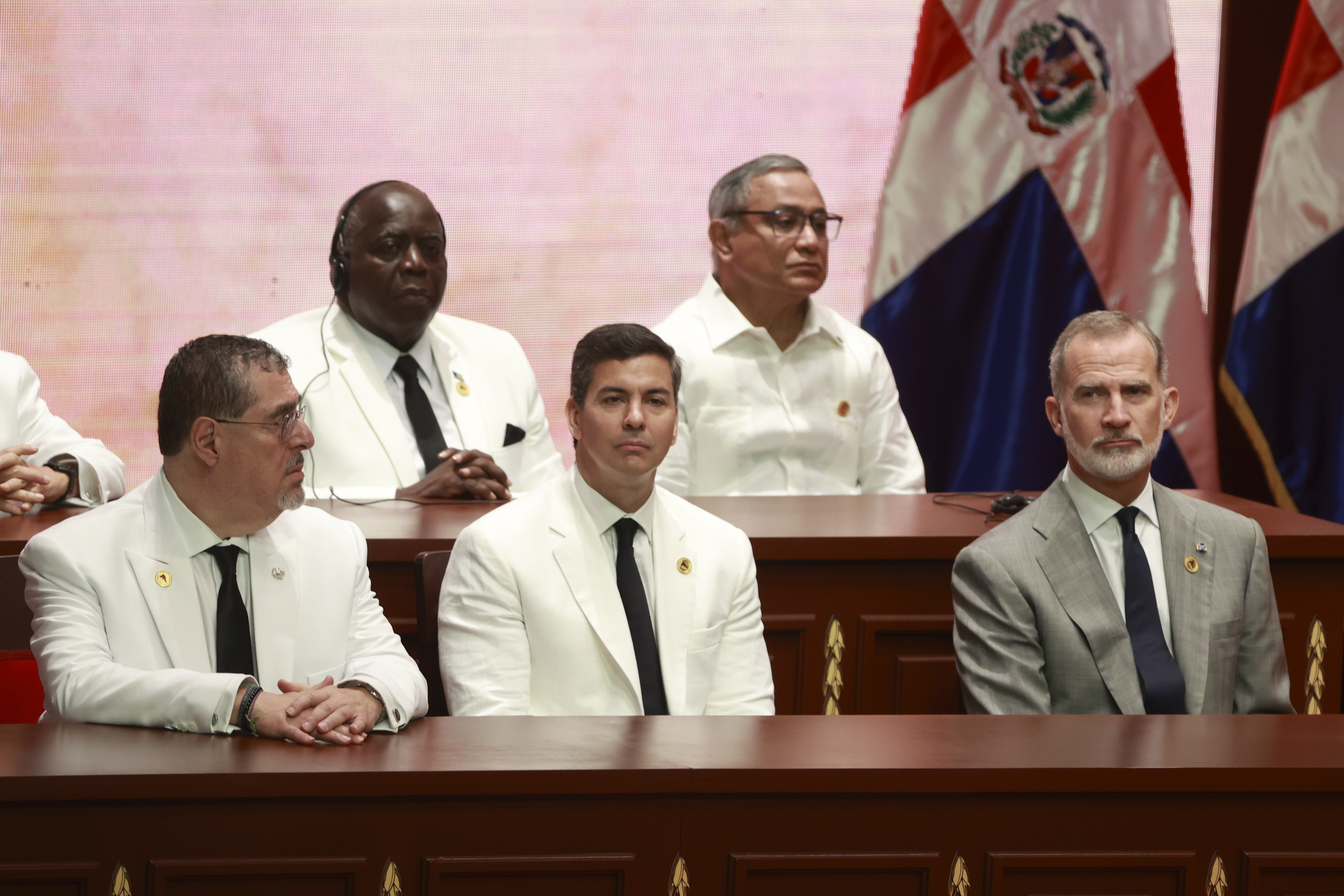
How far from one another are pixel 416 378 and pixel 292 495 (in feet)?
4.93

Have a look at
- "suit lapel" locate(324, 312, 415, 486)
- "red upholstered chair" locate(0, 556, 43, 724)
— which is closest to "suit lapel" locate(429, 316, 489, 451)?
"suit lapel" locate(324, 312, 415, 486)

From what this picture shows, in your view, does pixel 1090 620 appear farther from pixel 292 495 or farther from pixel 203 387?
pixel 203 387

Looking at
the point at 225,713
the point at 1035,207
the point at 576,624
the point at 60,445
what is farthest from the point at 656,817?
the point at 1035,207

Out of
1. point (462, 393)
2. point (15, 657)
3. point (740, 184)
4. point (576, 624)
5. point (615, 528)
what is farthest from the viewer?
point (740, 184)

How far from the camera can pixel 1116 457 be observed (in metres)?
2.60

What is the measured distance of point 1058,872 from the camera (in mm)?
1776

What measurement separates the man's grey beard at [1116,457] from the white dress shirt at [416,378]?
170cm

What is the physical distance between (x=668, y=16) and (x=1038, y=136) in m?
1.27

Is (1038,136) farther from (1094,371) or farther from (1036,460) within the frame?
(1094,371)

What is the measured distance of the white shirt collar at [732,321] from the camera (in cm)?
386

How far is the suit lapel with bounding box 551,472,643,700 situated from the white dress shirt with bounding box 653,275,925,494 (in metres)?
1.17

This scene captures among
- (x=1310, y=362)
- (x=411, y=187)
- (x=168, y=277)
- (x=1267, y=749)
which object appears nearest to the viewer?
(x=1267, y=749)

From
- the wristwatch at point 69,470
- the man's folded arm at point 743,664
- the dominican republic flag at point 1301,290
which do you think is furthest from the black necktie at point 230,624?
the dominican republic flag at point 1301,290

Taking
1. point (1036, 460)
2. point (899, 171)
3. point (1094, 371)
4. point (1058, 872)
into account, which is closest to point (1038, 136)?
point (899, 171)
